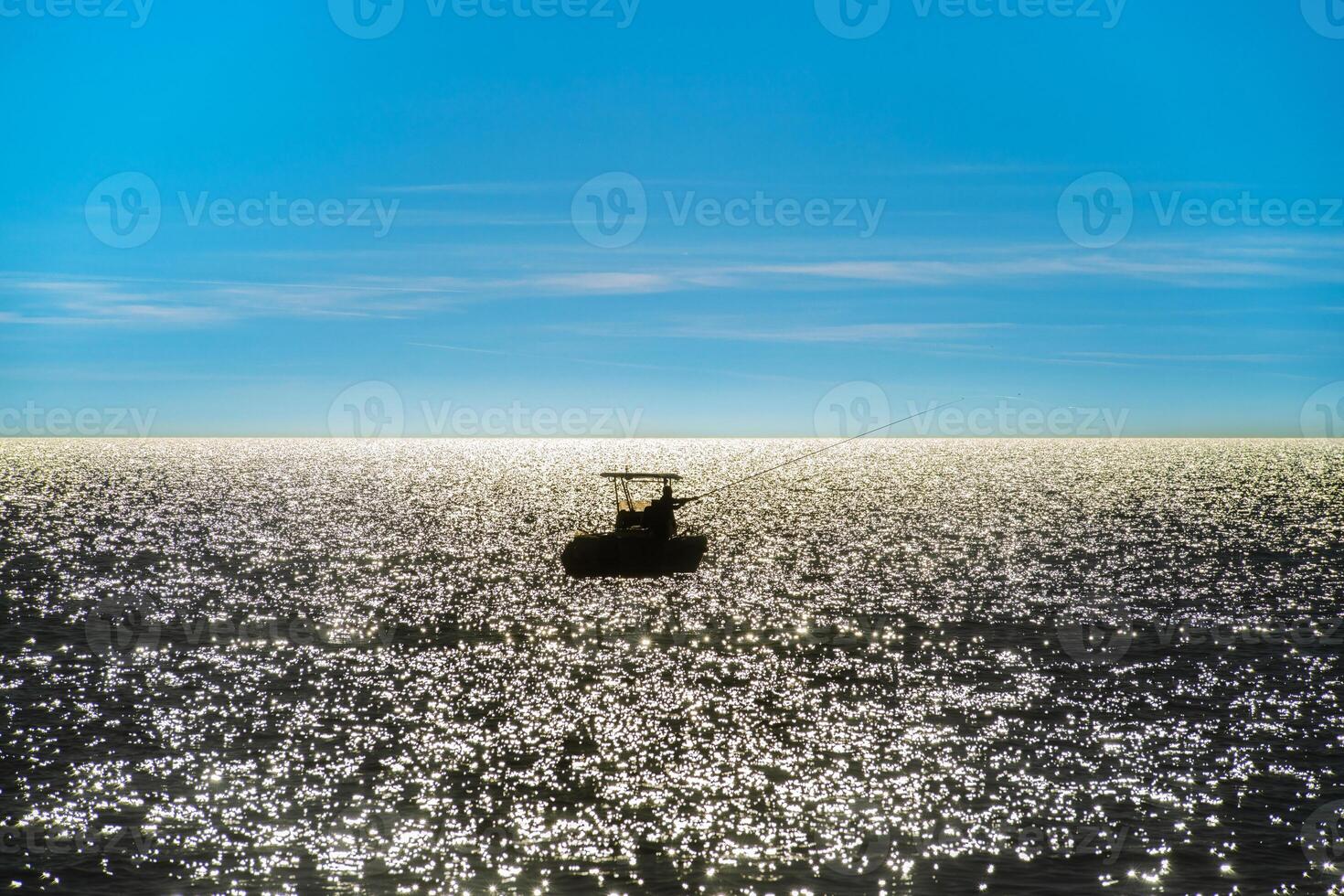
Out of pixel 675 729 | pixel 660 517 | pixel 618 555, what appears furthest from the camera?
pixel 660 517

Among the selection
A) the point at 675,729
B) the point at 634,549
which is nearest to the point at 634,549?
the point at 634,549

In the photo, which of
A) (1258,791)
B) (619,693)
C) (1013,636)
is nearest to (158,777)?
(619,693)

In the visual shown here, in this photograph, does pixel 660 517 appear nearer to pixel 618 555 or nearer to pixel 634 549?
pixel 634 549

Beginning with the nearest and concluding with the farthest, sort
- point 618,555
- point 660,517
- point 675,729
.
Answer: point 675,729 → point 618,555 → point 660,517

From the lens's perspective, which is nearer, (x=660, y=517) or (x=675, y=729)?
(x=675, y=729)

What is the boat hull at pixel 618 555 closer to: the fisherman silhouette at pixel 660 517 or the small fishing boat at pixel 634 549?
the small fishing boat at pixel 634 549

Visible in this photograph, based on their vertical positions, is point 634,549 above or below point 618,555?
above
